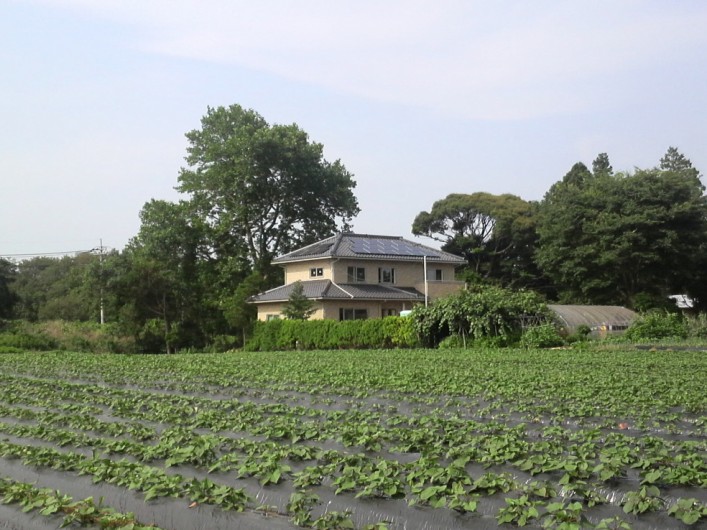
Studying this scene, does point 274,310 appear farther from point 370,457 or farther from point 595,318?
point 370,457

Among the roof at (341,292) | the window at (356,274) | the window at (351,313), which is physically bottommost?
the window at (351,313)

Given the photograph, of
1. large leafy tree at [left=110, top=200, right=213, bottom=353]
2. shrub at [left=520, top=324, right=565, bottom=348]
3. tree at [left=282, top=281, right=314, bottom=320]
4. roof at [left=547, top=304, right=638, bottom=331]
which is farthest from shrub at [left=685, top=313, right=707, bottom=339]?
large leafy tree at [left=110, top=200, right=213, bottom=353]

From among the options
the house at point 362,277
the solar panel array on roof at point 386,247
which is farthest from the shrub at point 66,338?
the solar panel array on roof at point 386,247

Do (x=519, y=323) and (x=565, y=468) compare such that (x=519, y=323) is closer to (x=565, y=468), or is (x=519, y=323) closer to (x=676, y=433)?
(x=676, y=433)

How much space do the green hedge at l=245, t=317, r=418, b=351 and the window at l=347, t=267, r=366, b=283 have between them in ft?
18.8

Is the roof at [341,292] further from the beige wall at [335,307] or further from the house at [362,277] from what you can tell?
the beige wall at [335,307]

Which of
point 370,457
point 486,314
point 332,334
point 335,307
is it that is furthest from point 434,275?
point 370,457

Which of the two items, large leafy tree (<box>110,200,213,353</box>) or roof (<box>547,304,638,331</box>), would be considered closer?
roof (<box>547,304,638,331</box>)

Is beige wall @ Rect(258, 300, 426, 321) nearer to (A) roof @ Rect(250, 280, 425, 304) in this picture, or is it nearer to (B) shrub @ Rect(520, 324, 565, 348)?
(A) roof @ Rect(250, 280, 425, 304)

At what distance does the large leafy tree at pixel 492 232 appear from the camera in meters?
47.9

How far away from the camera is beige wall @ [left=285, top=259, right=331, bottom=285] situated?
38.7 metres

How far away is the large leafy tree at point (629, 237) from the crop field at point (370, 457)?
1007 inches

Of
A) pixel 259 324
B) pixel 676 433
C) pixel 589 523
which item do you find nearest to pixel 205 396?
pixel 676 433

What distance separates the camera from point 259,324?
3519 cm
